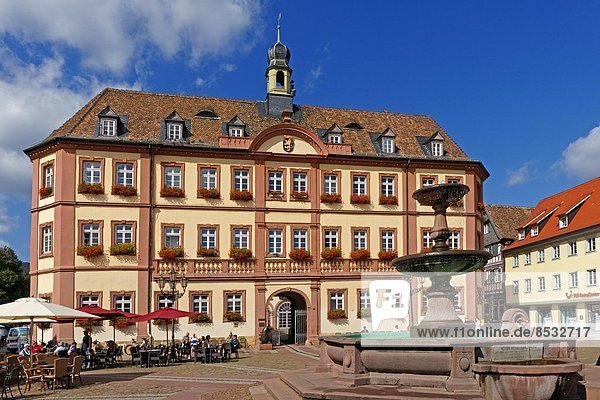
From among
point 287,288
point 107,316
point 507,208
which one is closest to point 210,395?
point 107,316

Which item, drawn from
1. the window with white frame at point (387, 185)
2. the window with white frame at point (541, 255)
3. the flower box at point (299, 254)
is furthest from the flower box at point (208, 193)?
the window with white frame at point (541, 255)

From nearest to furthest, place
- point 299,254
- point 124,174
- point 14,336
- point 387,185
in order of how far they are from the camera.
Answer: point 124,174, point 299,254, point 387,185, point 14,336

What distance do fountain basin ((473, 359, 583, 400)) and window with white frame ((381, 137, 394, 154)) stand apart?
99.0ft

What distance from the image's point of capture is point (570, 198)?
5312 centimetres

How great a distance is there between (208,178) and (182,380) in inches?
688

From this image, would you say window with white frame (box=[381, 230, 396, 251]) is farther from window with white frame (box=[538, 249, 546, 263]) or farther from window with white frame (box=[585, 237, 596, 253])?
window with white frame (box=[538, 249, 546, 263])

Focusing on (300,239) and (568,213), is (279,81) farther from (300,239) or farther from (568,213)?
(568,213)

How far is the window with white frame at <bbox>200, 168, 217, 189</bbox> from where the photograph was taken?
3653 centimetres

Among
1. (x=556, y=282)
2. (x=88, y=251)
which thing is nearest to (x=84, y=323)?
(x=88, y=251)

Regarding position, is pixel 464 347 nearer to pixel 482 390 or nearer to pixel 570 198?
pixel 482 390

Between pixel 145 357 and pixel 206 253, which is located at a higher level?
pixel 206 253

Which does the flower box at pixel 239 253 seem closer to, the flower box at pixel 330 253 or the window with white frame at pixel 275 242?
the window with white frame at pixel 275 242

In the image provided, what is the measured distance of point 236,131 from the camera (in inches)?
1512

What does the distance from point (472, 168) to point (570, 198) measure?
633 inches
